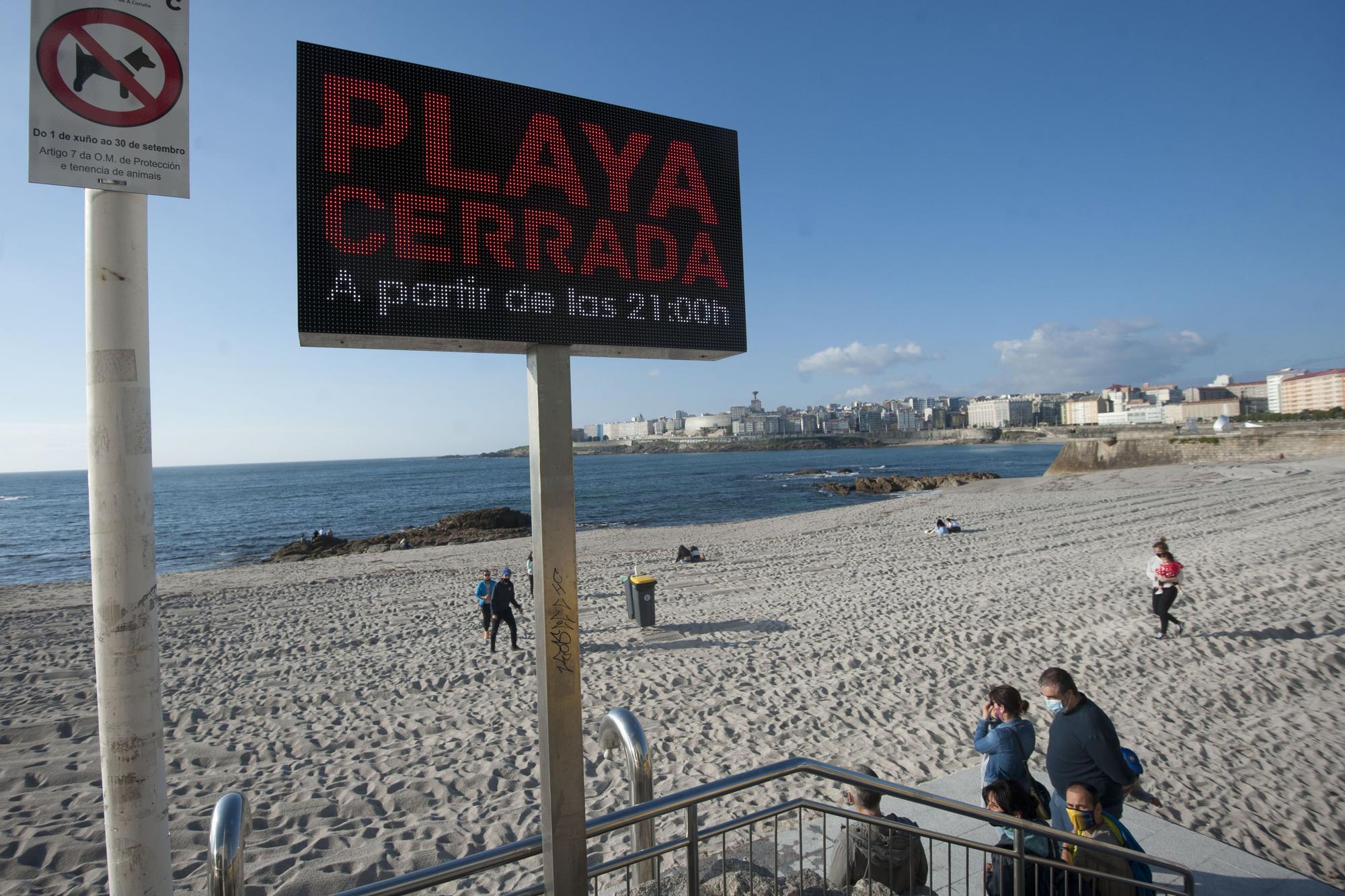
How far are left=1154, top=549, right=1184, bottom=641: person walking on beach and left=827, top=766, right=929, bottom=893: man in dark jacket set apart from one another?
8277mm

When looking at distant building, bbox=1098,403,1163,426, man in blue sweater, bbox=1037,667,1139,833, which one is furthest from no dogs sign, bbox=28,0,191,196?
distant building, bbox=1098,403,1163,426

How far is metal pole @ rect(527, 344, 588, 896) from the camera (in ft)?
Answer: 8.84

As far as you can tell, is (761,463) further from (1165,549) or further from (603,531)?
(1165,549)

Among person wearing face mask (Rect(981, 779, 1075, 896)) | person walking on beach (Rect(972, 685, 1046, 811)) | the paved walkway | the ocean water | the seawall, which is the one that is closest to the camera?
person wearing face mask (Rect(981, 779, 1075, 896))

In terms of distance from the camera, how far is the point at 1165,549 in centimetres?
1061

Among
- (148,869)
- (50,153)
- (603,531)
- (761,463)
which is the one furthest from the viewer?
(761,463)

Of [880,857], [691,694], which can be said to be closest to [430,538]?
[691,694]

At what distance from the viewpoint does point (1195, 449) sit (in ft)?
184

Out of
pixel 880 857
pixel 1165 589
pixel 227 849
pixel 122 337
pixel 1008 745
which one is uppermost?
pixel 122 337

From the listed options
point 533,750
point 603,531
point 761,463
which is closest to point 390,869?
point 533,750

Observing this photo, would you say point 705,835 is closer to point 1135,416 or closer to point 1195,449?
point 1195,449

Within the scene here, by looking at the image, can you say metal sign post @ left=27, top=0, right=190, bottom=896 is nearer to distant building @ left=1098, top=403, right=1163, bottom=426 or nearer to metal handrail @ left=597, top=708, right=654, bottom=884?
metal handrail @ left=597, top=708, right=654, bottom=884

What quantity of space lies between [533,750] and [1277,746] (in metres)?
7.68

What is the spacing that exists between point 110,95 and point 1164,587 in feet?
41.6
